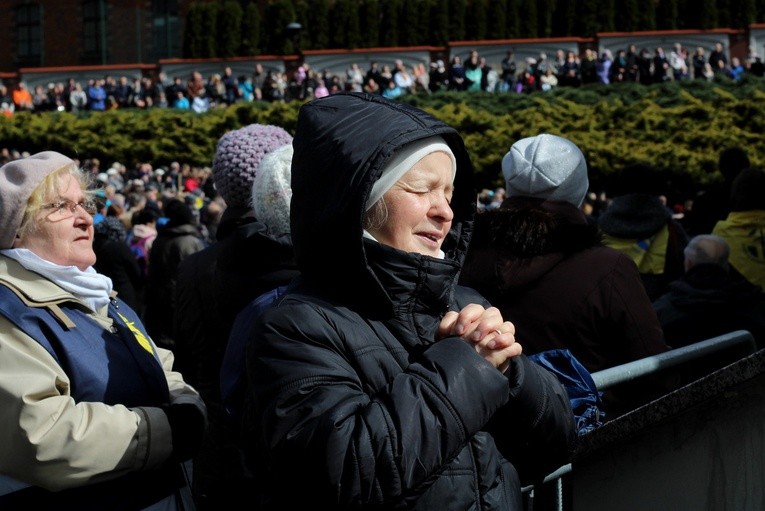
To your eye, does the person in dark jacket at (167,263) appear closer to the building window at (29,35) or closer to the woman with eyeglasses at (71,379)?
the woman with eyeglasses at (71,379)

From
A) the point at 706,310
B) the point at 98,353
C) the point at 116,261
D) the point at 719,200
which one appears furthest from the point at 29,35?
the point at 98,353

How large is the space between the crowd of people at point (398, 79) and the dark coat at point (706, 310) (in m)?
23.6

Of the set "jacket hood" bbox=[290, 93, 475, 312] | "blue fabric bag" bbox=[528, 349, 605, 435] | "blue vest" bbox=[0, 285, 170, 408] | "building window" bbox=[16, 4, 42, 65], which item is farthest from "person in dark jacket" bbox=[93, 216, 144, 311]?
"building window" bbox=[16, 4, 42, 65]

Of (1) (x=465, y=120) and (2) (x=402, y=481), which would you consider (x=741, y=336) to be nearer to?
(2) (x=402, y=481)

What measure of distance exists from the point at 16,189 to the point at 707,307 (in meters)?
3.38

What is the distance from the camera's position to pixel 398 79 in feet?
109

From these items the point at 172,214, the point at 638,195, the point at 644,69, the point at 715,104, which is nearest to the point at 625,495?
the point at 638,195

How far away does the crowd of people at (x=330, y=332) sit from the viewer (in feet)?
6.77

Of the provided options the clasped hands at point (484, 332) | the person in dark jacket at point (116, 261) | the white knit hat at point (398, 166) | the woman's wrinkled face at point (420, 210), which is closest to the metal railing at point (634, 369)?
the clasped hands at point (484, 332)

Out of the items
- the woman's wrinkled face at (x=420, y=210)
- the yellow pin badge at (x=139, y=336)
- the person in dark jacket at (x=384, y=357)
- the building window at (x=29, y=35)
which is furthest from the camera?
the building window at (x=29, y=35)

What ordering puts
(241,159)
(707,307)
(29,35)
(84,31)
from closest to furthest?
(241,159) → (707,307) → (84,31) → (29,35)

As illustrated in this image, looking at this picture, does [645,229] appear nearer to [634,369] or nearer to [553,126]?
[634,369]

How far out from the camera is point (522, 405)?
2240mm

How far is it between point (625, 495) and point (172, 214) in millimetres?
5660
